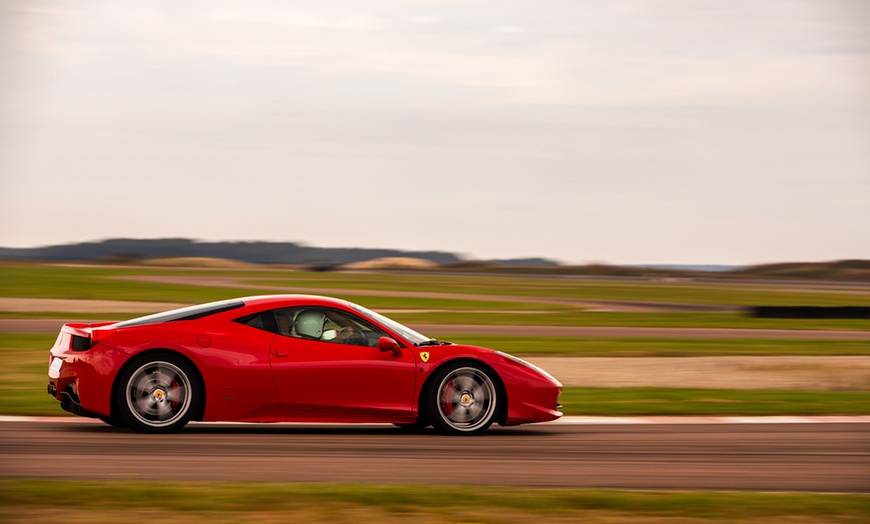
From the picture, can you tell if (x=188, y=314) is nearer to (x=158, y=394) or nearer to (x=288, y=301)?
(x=158, y=394)

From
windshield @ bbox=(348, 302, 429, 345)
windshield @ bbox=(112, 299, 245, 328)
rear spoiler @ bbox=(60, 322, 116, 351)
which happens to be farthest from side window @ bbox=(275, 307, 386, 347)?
rear spoiler @ bbox=(60, 322, 116, 351)

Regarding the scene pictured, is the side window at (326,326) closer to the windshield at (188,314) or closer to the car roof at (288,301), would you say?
the car roof at (288,301)

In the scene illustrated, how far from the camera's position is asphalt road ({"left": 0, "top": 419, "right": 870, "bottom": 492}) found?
718cm

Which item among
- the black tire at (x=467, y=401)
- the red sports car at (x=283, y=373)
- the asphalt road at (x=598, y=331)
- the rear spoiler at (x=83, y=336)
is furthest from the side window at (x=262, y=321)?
the asphalt road at (x=598, y=331)

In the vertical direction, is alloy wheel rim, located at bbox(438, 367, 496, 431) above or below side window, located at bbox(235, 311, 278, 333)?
below

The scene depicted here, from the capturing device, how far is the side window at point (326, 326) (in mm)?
9125

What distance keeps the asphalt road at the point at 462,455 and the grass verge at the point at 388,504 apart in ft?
1.12

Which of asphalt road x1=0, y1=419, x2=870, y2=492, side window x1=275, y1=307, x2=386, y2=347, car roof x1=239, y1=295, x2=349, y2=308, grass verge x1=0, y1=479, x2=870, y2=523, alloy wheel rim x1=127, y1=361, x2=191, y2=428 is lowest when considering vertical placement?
grass verge x1=0, y1=479, x2=870, y2=523

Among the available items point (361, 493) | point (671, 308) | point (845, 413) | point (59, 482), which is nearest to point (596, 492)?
point (361, 493)

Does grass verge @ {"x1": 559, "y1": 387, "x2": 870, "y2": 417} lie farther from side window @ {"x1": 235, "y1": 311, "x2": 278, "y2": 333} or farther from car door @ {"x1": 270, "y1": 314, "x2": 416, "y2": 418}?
side window @ {"x1": 235, "y1": 311, "x2": 278, "y2": 333}

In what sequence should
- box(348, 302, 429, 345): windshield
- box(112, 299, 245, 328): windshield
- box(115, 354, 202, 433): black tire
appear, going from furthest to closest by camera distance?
box(348, 302, 429, 345): windshield < box(112, 299, 245, 328): windshield < box(115, 354, 202, 433): black tire

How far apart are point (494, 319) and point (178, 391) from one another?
22.5 metres

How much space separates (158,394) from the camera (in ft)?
29.0

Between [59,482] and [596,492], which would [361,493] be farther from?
[59,482]
